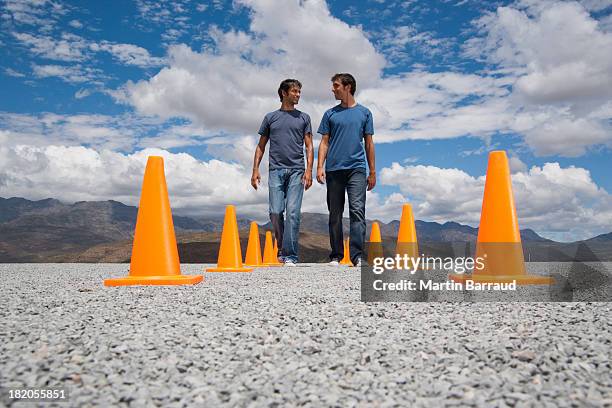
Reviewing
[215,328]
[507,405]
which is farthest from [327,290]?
[507,405]

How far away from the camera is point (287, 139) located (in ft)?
23.5

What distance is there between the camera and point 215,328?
91.0 inches

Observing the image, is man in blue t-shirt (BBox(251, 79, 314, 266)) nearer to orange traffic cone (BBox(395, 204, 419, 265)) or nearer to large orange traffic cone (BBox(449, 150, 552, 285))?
orange traffic cone (BBox(395, 204, 419, 265))

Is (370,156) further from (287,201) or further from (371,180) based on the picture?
(287,201)

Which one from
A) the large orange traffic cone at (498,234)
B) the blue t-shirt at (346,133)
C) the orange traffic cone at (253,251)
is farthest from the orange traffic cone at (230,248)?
the large orange traffic cone at (498,234)

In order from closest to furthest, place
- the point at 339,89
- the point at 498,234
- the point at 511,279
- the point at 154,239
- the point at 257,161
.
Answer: the point at 511,279 → the point at 498,234 → the point at 154,239 → the point at 339,89 → the point at 257,161

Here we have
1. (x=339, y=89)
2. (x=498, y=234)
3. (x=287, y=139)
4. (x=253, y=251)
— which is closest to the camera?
(x=498, y=234)

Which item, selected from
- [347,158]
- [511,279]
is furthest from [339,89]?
[511,279]

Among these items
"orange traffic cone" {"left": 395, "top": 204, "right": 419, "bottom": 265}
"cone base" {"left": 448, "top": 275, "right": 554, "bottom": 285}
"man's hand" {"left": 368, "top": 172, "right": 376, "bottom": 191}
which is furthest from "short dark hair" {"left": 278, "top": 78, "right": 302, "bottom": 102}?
"cone base" {"left": 448, "top": 275, "right": 554, "bottom": 285}

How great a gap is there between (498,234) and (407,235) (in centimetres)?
374

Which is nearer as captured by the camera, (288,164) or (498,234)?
(498,234)

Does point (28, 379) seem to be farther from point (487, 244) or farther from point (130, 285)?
point (487, 244)

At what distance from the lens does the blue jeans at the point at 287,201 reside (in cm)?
708

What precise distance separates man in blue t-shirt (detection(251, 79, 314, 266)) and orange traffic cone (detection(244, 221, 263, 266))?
1.70m
